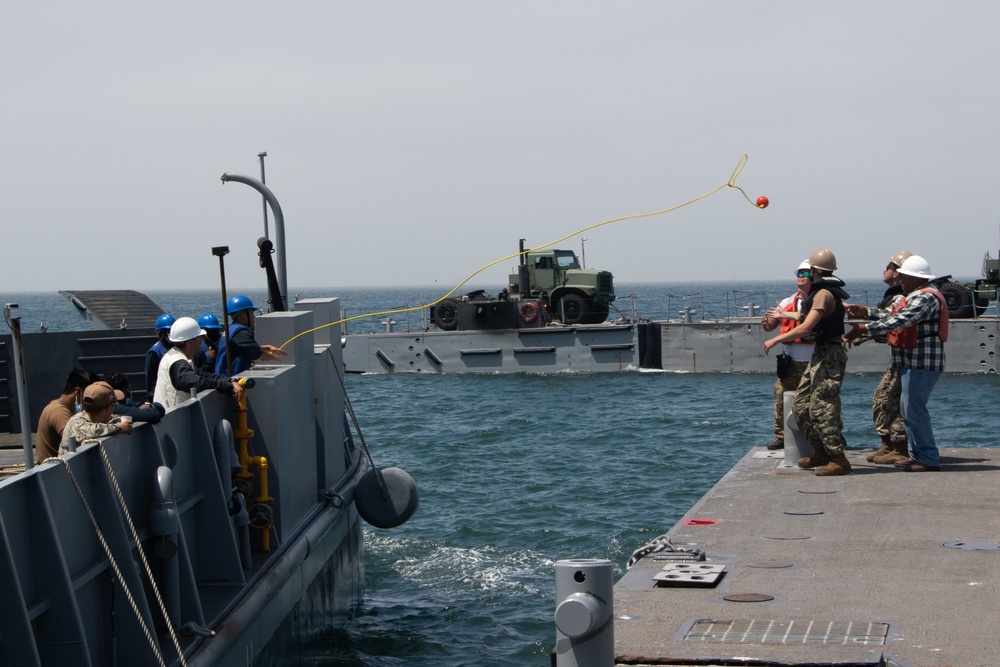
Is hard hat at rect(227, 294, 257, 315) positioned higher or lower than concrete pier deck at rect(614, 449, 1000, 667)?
higher

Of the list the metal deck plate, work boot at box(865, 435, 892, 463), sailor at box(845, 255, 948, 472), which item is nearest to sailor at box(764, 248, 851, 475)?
sailor at box(845, 255, 948, 472)

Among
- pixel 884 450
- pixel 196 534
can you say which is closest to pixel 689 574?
pixel 196 534

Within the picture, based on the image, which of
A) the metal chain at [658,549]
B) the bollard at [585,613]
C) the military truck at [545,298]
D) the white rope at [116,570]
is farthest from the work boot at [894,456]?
the military truck at [545,298]

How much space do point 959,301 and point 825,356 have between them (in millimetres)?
29756

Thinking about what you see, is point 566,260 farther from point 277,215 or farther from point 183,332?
point 183,332

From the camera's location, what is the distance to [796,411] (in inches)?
355

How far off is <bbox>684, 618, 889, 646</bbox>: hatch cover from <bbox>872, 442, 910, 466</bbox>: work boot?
4559 mm

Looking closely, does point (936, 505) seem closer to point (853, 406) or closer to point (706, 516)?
point (706, 516)

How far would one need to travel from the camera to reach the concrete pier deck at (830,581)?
4.59 meters

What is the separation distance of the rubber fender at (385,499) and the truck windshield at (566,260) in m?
30.4

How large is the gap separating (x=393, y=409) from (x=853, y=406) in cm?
1133

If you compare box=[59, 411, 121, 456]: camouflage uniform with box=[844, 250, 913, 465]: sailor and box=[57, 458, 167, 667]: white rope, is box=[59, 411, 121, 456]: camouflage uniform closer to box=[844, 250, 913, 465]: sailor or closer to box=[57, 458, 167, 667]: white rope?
box=[57, 458, 167, 667]: white rope

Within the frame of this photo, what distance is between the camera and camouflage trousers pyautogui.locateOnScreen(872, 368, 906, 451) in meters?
9.19

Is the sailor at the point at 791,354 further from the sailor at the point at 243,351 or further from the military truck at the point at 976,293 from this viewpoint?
the military truck at the point at 976,293
